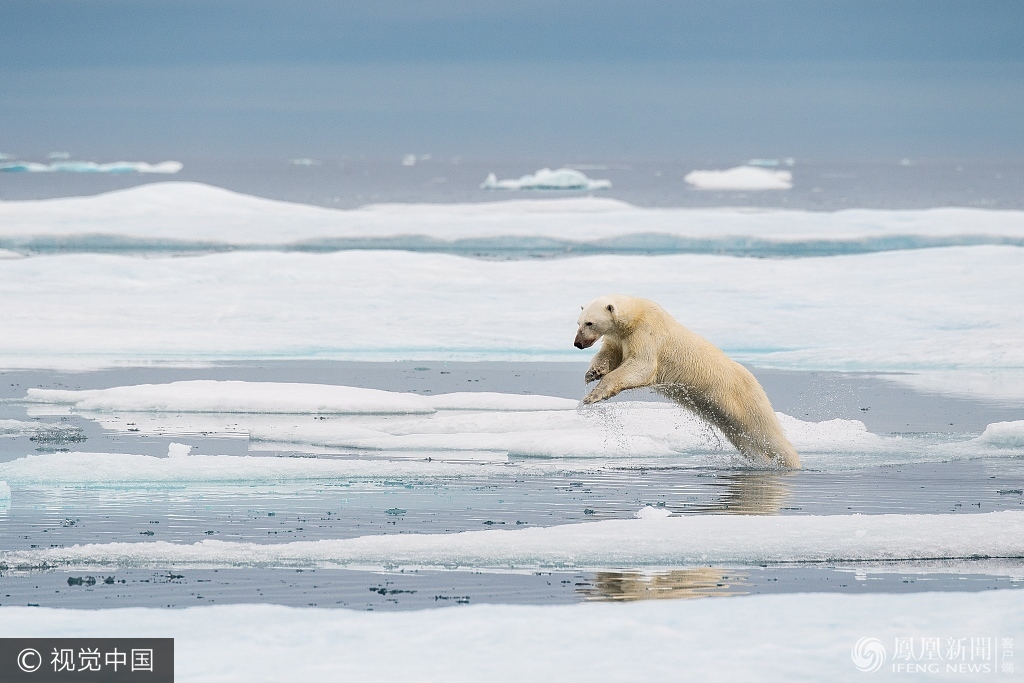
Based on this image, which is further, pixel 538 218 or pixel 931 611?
pixel 538 218

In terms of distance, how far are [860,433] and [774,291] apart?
7.08 meters

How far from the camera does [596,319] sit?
261 inches

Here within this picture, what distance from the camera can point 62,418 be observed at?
8023 millimetres

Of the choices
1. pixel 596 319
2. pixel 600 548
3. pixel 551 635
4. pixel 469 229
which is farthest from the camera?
pixel 469 229

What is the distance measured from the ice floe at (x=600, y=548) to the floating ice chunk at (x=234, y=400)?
3407mm

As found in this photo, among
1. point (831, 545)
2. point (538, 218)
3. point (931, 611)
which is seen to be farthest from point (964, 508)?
point (538, 218)

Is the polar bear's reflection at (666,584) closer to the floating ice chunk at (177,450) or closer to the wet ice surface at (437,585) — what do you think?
the wet ice surface at (437,585)

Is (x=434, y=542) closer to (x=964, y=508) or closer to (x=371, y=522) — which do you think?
(x=371, y=522)

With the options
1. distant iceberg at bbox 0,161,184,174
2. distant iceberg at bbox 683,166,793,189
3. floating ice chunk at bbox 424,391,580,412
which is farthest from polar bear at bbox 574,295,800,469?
distant iceberg at bbox 683,166,793,189

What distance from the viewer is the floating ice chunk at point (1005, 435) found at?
287 inches
